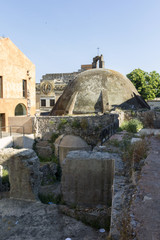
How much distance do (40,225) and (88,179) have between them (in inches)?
71.4

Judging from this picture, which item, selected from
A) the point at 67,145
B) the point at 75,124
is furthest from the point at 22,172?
the point at 75,124

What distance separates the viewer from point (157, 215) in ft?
7.98

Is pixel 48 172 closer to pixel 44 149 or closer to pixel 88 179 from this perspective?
pixel 44 149

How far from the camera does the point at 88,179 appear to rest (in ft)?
19.3

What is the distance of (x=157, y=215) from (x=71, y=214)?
389 cm

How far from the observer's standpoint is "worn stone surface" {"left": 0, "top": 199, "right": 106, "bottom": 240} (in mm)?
4871

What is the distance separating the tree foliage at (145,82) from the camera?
29.0 metres

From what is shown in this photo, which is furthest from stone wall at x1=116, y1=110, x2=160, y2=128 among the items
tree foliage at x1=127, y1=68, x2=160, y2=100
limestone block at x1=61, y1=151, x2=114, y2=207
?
tree foliage at x1=127, y1=68, x2=160, y2=100

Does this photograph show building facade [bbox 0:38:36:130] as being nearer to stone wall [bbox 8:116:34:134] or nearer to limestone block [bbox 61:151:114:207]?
stone wall [bbox 8:116:34:134]

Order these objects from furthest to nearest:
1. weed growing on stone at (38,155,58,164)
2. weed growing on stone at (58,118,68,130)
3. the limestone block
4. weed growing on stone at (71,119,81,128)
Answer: weed growing on stone at (58,118,68,130), weed growing on stone at (71,119,81,128), weed growing on stone at (38,155,58,164), the limestone block

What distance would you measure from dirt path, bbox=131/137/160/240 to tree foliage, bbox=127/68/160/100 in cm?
2670

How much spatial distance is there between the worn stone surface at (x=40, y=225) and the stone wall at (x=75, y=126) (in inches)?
321

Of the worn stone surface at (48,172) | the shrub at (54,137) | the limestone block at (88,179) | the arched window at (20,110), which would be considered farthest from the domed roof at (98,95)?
the limestone block at (88,179)

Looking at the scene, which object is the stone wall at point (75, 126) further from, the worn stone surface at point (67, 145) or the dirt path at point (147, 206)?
the dirt path at point (147, 206)
